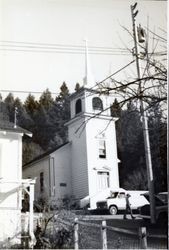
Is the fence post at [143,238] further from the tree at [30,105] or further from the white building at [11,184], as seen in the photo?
the tree at [30,105]

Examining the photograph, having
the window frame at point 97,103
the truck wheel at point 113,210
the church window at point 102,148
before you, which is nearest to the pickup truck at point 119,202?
the truck wheel at point 113,210

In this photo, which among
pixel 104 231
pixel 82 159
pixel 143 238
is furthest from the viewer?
pixel 82 159

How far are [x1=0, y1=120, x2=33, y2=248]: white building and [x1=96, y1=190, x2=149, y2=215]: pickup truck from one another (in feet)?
1.75

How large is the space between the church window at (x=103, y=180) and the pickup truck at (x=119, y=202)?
0.07m

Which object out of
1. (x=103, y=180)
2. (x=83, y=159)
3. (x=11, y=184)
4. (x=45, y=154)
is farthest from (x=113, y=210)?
(x=11, y=184)

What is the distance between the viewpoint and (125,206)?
2.54 meters

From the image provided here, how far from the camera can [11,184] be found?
2.42 metres

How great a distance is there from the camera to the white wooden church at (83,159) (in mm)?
2471

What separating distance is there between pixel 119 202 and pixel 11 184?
2.35 ft

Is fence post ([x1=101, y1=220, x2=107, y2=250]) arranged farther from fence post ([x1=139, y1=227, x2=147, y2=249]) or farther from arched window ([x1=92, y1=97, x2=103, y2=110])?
arched window ([x1=92, y1=97, x2=103, y2=110])

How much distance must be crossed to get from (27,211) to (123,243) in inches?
25.5

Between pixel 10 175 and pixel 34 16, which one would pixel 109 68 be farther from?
pixel 10 175

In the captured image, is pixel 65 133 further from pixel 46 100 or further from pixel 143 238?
pixel 143 238

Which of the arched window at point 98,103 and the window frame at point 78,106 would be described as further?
the window frame at point 78,106
